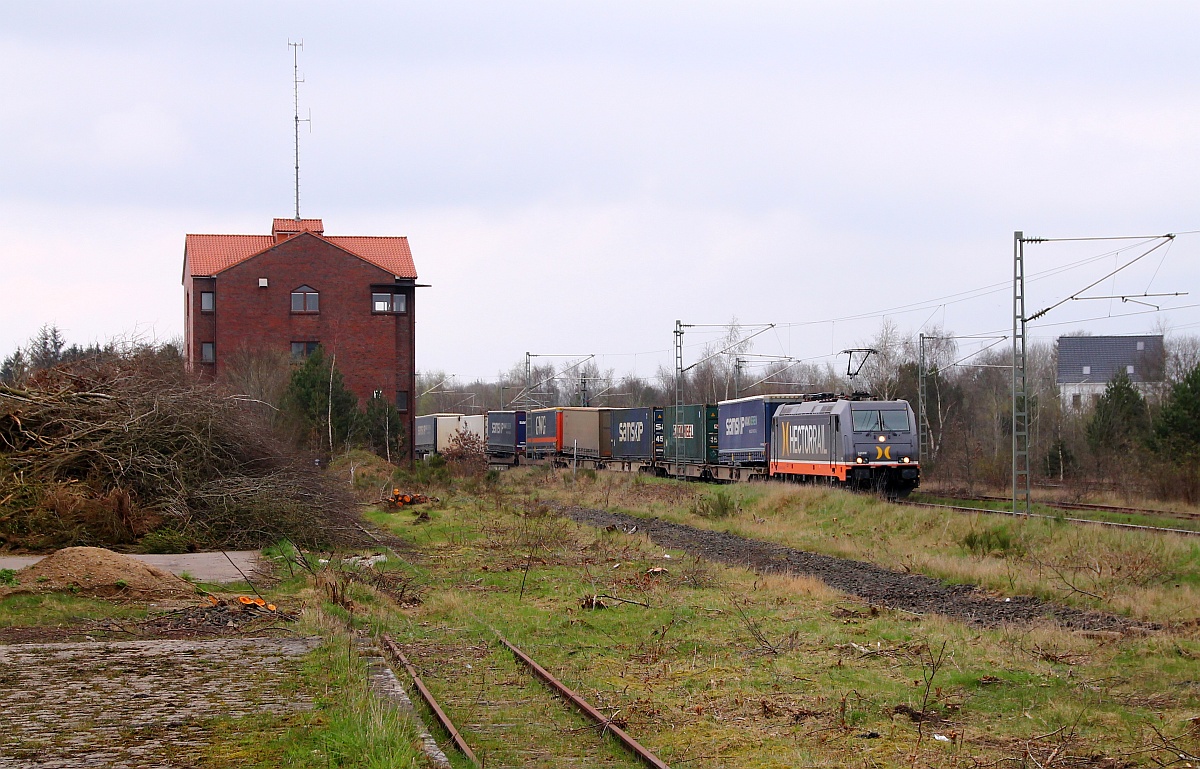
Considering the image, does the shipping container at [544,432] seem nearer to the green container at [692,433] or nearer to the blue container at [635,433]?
the blue container at [635,433]

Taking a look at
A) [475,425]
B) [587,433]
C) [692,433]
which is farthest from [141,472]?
[475,425]

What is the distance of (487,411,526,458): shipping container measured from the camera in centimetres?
7231

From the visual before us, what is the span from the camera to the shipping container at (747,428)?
131ft

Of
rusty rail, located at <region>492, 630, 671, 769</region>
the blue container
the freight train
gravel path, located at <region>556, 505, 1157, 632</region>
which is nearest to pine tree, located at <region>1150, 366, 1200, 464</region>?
the freight train

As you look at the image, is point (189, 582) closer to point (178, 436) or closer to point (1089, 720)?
point (178, 436)

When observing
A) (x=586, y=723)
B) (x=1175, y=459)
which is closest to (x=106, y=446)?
(x=586, y=723)

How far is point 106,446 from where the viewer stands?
21.3 metres

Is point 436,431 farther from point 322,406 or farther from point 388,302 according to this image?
point 322,406

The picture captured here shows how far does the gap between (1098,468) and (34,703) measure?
4379cm

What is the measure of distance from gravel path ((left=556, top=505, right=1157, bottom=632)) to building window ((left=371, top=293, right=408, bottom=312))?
36.6 m

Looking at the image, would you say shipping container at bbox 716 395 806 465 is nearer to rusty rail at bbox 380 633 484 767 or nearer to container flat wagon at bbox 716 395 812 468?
container flat wagon at bbox 716 395 812 468

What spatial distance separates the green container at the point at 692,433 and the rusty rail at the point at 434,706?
112 ft

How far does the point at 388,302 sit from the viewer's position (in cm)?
6106

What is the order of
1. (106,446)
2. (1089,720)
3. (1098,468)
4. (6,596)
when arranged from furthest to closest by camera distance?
(1098,468) < (106,446) < (6,596) < (1089,720)
